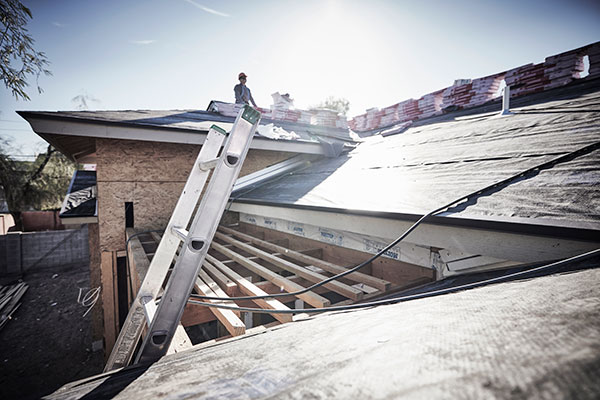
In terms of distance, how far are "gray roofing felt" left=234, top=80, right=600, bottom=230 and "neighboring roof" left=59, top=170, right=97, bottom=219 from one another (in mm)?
3903

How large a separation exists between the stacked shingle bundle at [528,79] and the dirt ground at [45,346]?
13145 millimetres

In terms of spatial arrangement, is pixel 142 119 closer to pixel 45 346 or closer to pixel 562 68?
pixel 45 346

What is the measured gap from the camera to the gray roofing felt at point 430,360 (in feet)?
1.80

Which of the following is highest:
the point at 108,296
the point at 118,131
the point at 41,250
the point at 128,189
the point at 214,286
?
the point at 118,131

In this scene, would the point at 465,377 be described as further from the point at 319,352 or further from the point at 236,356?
the point at 236,356

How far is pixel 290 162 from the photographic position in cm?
739

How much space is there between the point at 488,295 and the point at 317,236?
9.57 ft

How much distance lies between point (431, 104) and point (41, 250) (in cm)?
2275

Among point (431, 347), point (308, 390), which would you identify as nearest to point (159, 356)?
point (308, 390)

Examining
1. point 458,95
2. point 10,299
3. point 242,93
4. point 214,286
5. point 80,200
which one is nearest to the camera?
point 214,286

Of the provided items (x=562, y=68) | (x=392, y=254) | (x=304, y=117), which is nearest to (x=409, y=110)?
(x=304, y=117)

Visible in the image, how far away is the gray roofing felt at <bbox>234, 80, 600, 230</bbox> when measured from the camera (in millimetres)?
1945

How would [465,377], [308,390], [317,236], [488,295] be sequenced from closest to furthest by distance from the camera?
[465,377] < [308,390] < [488,295] < [317,236]

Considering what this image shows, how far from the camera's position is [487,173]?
2.81 m
